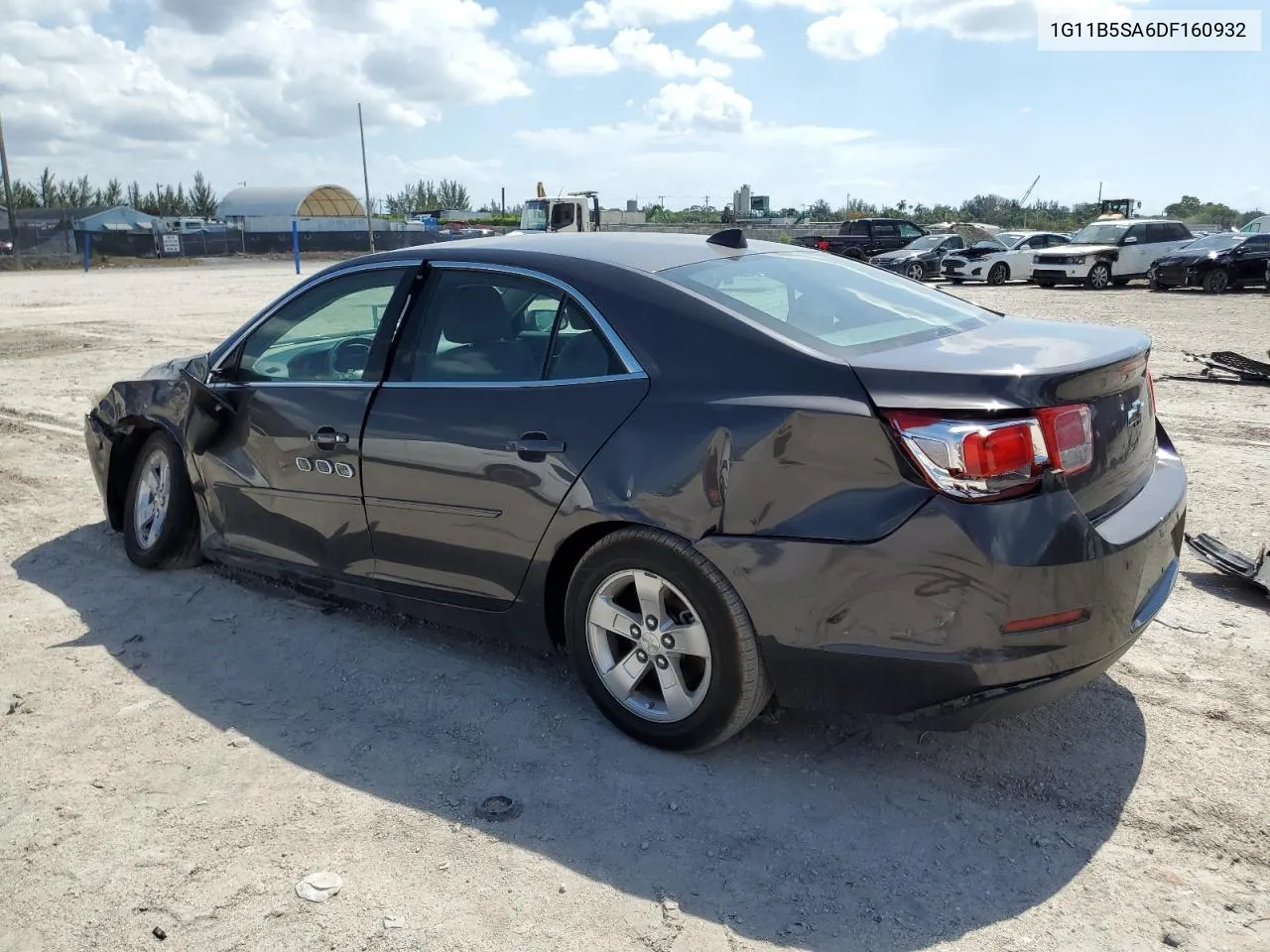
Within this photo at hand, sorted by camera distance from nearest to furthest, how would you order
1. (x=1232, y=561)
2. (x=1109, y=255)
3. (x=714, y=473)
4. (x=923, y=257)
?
1. (x=714, y=473)
2. (x=1232, y=561)
3. (x=1109, y=255)
4. (x=923, y=257)

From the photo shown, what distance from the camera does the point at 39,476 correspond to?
7.31m

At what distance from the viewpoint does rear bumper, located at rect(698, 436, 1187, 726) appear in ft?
9.31

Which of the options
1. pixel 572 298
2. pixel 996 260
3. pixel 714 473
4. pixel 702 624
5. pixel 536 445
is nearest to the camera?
pixel 714 473

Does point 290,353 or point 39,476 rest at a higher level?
point 290,353

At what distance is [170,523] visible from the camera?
5195 mm

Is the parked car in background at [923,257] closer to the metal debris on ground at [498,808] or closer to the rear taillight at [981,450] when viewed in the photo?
the rear taillight at [981,450]

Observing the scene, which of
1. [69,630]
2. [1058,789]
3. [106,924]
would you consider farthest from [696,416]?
[69,630]

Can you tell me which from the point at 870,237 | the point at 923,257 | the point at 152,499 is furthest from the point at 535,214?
the point at 152,499

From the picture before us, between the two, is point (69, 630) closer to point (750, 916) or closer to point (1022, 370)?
point (750, 916)

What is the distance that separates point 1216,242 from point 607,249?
2701 centimetres

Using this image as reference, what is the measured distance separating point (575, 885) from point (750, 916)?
48 centimetres

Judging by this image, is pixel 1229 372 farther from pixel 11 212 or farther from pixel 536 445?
pixel 11 212

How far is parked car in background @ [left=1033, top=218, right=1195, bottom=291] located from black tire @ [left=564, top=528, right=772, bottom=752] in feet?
86.9

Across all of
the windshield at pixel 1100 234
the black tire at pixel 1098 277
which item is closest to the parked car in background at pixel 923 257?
the windshield at pixel 1100 234
